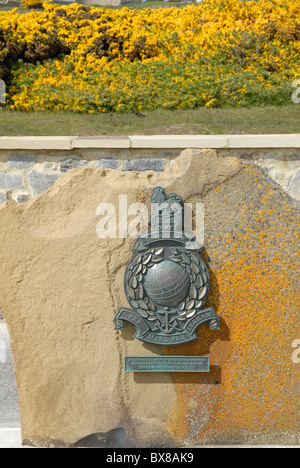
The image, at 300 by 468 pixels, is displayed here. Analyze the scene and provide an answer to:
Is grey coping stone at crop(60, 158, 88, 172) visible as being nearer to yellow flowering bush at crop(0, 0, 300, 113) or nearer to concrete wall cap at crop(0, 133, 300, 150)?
concrete wall cap at crop(0, 133, 300, 150)

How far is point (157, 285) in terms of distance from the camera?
315 cm

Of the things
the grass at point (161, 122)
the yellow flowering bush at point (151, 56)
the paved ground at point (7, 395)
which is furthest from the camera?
the yellow flowering bush at point (151, 56)

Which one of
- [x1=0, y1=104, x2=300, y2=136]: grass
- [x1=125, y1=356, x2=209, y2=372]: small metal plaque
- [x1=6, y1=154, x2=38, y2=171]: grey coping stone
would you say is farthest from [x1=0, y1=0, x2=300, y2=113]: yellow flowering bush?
[x1=125, y1=356, x2=209, y2=372]: small metal plaque

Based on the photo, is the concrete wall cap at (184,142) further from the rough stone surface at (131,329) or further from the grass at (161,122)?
the grass at (161,122)

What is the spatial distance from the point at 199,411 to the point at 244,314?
2.54ft

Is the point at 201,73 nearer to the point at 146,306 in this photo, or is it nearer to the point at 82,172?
the point at 82,172

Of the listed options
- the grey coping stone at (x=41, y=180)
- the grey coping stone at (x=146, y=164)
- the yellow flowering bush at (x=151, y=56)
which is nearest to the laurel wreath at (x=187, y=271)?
the grey coping stone at (x=146, y=164)

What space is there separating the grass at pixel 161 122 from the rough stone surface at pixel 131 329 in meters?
1.59

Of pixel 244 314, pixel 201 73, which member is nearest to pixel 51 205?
pixel 244 314

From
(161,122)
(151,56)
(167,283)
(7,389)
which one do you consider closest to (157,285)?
(167,283)

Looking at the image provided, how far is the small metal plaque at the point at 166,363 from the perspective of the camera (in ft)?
10.8

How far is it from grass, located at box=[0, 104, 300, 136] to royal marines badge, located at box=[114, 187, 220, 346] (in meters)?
1.74

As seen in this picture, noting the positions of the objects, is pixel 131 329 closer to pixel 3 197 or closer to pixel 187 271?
pixel 187 271

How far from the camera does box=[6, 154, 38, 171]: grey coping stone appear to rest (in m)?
3.46
